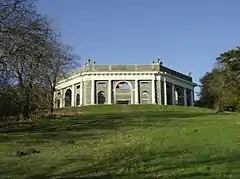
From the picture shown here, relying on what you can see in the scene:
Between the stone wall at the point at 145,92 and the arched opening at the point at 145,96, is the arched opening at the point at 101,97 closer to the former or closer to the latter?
the stone wall at the point at 145,92

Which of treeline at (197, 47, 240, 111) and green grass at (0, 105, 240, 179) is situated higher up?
treeline at (197, 47, 240, 111)

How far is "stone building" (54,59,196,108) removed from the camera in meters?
87.5

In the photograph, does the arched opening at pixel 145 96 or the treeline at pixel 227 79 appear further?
the arched opening at pixel 145 96

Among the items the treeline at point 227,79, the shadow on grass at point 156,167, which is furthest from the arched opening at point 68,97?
the shadow on grass at point 156,167

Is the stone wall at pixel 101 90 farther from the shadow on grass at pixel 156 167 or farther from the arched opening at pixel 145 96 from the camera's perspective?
the shadow on grass at pixel 156 167

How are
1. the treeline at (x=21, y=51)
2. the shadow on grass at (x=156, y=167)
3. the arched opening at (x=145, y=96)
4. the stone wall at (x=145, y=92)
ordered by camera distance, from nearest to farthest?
the shadow on grass at (x=156, y=167)
the treeline at (x=21, y=51)
the stone wall at (x=145, y=92)
the arched opening at (x=145, y=96)

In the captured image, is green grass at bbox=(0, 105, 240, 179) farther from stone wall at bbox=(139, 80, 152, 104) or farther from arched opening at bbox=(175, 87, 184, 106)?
arched opening at bbox=(175, 87, 184, 106)

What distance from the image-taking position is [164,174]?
11734mm

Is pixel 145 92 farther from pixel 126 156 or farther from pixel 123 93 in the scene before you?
pixel 126 156

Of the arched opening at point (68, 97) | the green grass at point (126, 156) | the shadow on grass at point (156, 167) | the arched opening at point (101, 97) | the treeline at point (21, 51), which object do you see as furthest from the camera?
the arched opening at point (68, 97)

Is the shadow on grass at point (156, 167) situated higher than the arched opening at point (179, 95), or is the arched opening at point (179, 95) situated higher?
the arched opening at point (179, 95)

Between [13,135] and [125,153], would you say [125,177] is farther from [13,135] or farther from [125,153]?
[13,135]

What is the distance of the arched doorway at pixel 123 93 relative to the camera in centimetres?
8938

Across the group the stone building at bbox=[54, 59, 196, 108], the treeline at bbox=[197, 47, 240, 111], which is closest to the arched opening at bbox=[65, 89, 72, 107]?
the stone building at bbox=[54, 59, 196, 108]
